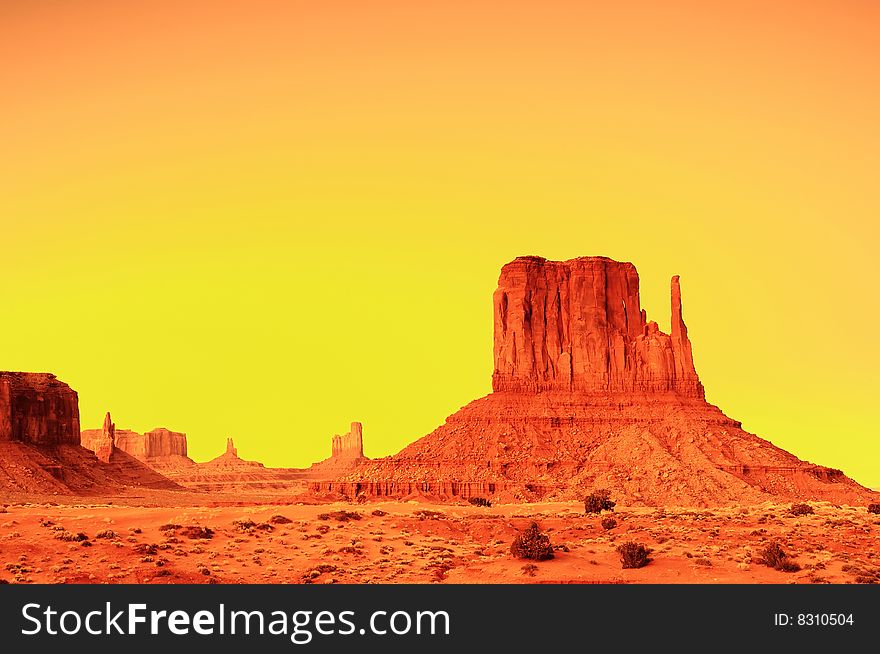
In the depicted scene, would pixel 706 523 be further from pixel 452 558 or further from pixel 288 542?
pixel 288 542

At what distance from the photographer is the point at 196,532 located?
60375mm

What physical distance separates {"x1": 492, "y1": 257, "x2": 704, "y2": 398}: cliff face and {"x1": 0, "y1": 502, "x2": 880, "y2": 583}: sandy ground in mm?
53849

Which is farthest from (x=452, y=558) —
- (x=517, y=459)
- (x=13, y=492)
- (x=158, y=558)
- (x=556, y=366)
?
(x=13, y=492)

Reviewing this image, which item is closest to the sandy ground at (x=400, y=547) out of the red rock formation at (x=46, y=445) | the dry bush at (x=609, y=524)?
the dry bush at (x=609, y=524)

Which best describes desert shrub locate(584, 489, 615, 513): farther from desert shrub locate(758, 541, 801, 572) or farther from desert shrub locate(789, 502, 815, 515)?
desert shrub locate(758, 541, 801, 572)

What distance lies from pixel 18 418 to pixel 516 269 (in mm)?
68798

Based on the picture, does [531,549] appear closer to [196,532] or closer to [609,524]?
[609,524]

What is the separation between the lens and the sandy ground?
52.1 metres

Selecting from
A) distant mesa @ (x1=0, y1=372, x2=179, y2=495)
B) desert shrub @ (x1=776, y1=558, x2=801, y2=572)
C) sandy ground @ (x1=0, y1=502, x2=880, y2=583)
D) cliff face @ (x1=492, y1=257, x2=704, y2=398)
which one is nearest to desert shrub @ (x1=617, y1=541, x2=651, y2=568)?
sandy ground @ (x1=0, y1=502, x2=880, y2=583)

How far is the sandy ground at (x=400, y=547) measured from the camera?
5209 cm

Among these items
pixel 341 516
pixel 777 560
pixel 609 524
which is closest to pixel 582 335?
pixel 609 524

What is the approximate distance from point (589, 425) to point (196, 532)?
219 feet

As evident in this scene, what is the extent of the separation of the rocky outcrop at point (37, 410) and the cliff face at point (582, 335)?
212ft

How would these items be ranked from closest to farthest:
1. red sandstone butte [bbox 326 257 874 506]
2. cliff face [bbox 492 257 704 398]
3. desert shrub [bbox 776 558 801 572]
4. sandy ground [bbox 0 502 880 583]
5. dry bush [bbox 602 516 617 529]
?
1. sandy ground [bbox 0 502 880 583]
2. desert shrub [bbox 776 558 801 572]
3. dry bush [bbox 602 516 617 529]
4. red sandstone butte [bbox 326 257 874 506]
5. cliff face [bbox 492 257 704 398]
